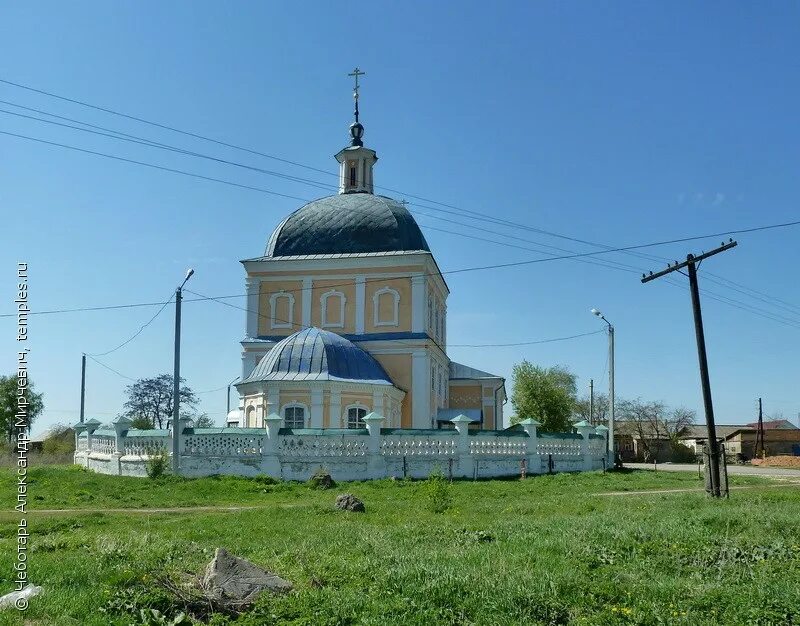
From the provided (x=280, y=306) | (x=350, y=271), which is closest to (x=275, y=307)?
(x=280, y=306)

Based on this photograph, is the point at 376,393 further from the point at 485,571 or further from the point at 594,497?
the point at 485,571

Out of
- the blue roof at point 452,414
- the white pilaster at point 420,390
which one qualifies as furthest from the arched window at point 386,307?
the blue roof at point 452,414

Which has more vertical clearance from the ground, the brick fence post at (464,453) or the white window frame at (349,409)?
the white window frame at (349,409)

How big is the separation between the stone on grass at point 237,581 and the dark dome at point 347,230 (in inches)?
1081

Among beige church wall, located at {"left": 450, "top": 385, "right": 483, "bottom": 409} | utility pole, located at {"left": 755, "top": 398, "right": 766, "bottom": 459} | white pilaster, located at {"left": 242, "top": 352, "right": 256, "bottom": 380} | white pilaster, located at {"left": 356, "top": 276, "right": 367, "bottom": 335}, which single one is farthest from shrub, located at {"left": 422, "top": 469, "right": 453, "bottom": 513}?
utility pole, located at {"left": 755, "top": 398, "right": 766, "bottom": 459}

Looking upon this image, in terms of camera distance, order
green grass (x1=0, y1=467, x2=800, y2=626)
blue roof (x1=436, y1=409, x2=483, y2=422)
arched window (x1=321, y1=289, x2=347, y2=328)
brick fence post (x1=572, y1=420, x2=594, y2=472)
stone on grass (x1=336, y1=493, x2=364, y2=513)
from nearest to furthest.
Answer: green grass (x1=0, y1=467, x2=800, y2=626), stone on grass (x1=336, y1=493, x2=364, y2=513), brick fence post (x1=572, y1=420, x2=594, y2=472), arched window (x1=321, y1=289, x2=347, y2=328), blue roof (x1=436, y1=409, x2=483, y2=422)

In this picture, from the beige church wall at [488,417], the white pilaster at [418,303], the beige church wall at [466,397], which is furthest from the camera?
the beige church wall at [466,397]

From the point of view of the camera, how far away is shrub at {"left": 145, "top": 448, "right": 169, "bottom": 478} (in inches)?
850

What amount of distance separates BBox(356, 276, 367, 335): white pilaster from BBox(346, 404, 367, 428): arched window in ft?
19.7

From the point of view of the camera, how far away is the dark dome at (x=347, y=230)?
1375 inches

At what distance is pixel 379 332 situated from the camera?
1323 inches

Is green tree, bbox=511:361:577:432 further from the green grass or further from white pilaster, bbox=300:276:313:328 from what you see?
the green grass

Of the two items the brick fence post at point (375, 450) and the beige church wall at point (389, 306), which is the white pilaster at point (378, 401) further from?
the brick fence post at point (375, 450)

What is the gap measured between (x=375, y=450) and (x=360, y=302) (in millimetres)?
12333
